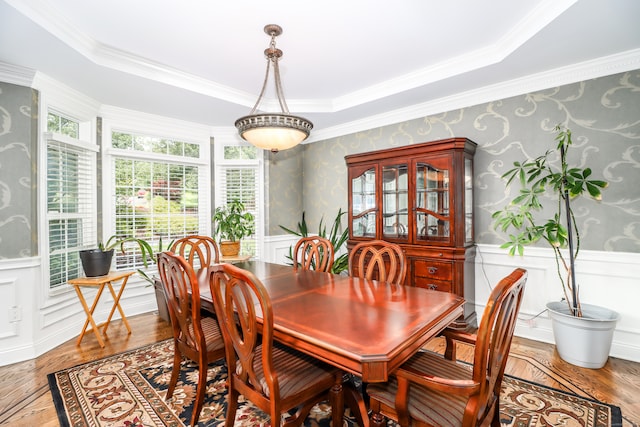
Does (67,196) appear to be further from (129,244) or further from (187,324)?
(187,324)

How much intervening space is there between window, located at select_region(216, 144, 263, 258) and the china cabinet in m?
1.75

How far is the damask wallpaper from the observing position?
2549mm

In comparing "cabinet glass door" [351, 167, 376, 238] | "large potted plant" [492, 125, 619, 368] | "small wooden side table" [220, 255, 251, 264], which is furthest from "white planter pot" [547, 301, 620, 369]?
"small wooden side table" [220, 255, 251, 264]

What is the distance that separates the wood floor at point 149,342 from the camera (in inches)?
77.0

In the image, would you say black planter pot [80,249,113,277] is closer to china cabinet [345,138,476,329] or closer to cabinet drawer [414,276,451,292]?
china cabinet [345,138,476,329]

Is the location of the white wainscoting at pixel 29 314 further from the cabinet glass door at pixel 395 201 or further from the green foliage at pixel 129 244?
the cabinet glass door at pixel 395 201

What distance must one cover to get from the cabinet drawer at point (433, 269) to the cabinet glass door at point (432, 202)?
0.24 m

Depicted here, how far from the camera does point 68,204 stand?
10.6ft

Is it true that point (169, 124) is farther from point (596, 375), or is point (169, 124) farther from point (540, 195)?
point (596, 375)

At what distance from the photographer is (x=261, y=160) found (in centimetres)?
461

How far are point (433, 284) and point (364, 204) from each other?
121 centimetres

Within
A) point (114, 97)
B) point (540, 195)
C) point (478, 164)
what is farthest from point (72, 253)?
point (540, 195)

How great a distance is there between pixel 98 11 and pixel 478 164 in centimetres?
355

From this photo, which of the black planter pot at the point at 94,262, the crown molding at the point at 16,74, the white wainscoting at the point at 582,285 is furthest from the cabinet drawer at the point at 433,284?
the crown molding at the point at 16,74
